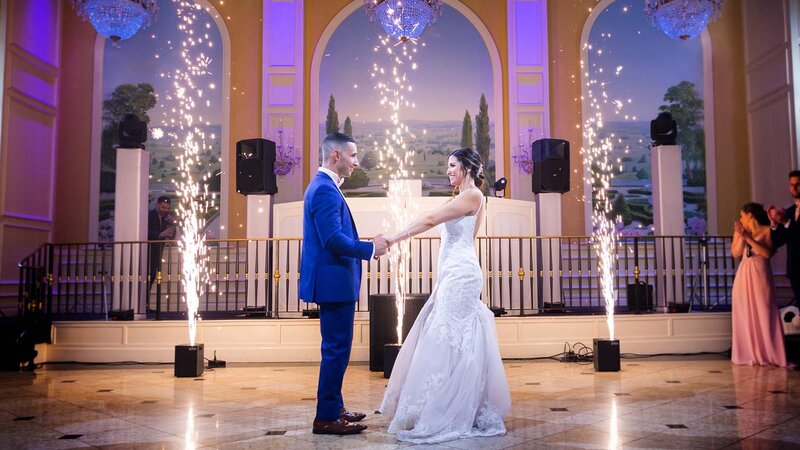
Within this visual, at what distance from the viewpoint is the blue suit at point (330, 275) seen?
3.32m

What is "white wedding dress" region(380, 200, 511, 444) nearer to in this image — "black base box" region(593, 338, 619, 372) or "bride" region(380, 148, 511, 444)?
"bride" region(380, 148, 511, 444)

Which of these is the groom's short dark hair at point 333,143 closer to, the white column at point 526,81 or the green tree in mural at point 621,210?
the white column at point 526,81

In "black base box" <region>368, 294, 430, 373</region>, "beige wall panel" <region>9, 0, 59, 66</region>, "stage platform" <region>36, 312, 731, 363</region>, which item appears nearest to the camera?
"black base box" <region>368, 294, 430, 373</region>

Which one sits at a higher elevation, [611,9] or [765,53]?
[611,9]

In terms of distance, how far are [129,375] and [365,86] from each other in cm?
655

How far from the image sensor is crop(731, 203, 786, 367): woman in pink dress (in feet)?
20.2

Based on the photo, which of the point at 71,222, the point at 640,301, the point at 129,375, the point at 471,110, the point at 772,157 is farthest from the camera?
the point at 471,110

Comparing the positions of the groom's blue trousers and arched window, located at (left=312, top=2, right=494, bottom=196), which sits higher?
arched window, located at (left=312, top=2, right=494, bottom=196)

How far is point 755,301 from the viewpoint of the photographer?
20.5 feet

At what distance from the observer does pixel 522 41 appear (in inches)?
423

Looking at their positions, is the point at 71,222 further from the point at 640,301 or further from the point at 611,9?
the point at 611,9

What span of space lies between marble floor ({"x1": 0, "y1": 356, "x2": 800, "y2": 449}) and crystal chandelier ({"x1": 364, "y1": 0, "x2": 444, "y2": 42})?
172 inches

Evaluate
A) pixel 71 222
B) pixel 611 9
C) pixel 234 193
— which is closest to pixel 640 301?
pixel 611 9

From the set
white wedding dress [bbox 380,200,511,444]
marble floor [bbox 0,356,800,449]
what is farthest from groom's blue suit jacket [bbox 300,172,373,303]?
marble floor [bbox 0,356,800,449]
